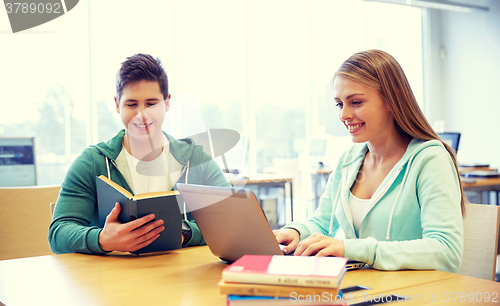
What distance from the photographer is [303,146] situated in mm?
6449

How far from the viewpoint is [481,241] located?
3.97 ft

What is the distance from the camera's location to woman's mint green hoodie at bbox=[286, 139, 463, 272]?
1009mm

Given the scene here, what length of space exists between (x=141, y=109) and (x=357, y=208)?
0.82 m

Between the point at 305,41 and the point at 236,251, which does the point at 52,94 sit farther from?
the point at 236,251

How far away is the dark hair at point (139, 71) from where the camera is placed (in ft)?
4.74

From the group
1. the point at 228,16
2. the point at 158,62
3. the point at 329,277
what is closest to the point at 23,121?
the point at 228,16

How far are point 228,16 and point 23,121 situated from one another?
3007mm

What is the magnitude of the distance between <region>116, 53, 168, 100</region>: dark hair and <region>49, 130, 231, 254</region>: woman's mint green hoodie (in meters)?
0.21

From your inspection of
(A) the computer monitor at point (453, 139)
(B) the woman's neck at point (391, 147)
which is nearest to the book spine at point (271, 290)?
(B) the woman's neck at point (391, 147)

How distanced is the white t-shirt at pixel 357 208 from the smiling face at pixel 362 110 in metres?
0.20

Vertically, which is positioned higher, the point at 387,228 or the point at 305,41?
the point at 305,41

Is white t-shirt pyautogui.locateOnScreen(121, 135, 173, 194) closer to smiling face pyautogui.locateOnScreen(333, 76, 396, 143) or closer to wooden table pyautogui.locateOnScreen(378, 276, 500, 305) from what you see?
smiling face pyautogui.locateOnScreen(333, 76, 396, 143)

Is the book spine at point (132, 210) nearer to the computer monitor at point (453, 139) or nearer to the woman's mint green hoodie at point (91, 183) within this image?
the woman's mint green hoodie at point (91, 183)

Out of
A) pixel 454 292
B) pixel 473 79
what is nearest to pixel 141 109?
pixel 454 292
